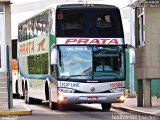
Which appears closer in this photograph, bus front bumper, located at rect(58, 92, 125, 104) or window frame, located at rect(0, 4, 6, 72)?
bus front bumper, located at rect(58, 92, 125, 104)

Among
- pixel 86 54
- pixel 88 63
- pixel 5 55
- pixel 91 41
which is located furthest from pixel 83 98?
pixel 5 55

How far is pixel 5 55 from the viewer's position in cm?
2280

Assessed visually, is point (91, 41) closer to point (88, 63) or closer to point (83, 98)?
point (88, 63)

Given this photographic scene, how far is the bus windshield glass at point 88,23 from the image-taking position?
21.5m

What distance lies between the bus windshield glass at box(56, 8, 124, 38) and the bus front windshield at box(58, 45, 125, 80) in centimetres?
56

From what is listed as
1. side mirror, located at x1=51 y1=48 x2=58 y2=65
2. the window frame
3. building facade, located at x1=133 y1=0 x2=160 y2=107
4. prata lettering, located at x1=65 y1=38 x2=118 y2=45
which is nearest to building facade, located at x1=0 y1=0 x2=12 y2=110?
the window frame

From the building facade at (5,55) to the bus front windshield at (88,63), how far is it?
84.9 inches

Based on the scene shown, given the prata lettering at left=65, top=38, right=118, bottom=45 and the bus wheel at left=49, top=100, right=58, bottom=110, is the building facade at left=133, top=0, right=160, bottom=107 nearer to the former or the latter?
the prata lettering at left=65, top=38, right=118, bottom=45

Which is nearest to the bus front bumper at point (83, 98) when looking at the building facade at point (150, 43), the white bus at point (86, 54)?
the white bus at point (86, 54)

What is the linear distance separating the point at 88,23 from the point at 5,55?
3835 mm

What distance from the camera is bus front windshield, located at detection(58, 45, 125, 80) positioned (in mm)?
21312

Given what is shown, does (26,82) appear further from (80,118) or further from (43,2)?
(43,2)

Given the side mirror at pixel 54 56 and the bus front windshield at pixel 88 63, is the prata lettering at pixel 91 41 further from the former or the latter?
the side mirror at pixel 54 56

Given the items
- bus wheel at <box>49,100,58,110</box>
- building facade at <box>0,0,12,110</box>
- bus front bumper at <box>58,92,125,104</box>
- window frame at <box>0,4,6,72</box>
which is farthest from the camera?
bus wheel at <box>49,100,58,110</box>
